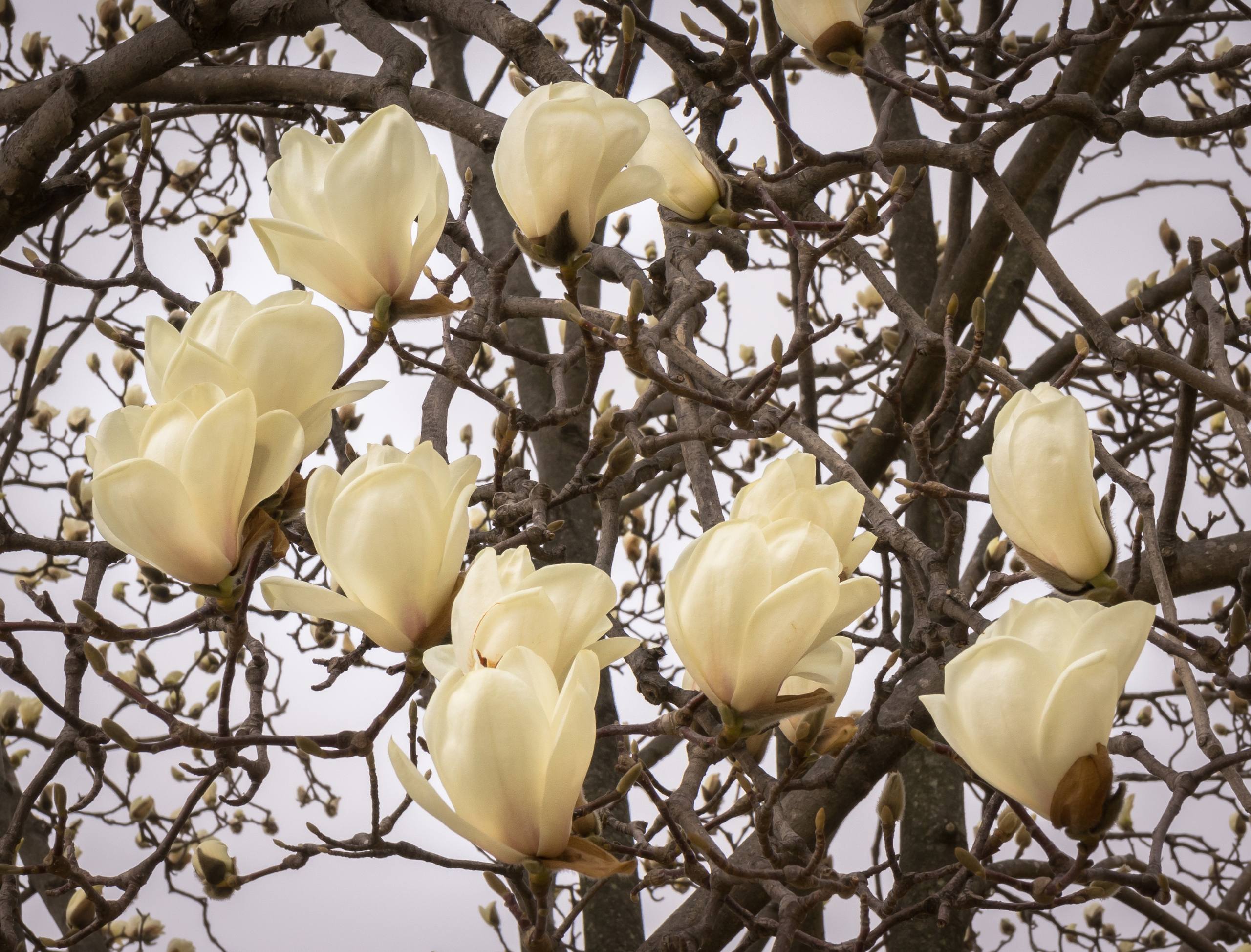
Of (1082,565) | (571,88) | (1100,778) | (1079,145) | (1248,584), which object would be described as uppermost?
(1079,145)

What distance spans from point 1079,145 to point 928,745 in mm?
2072

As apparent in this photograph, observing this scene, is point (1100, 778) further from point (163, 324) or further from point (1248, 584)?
point (1248, 584)

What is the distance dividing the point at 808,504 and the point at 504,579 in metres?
0.17

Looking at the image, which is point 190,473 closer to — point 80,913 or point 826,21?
point 826,21

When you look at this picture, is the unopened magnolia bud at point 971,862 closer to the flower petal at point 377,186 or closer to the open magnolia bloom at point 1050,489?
the open magnolia bloom at point 1050,489

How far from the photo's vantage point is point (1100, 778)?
0.45 m

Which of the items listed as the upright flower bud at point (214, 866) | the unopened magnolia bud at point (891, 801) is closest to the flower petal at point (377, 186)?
the unopened magnolia bud at point (891, 801)

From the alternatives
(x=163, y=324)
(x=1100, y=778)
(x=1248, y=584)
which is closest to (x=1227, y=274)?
(x=1248, y=584)

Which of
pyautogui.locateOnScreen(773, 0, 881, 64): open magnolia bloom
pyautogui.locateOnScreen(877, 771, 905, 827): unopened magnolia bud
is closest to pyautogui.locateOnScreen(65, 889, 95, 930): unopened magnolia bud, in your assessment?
pyautogui.locateOnScreen(877, 771, 905, 827): unopened magnolia bud

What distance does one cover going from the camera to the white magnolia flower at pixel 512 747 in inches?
14.8

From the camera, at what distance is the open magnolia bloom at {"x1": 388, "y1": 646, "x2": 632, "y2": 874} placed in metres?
0.38

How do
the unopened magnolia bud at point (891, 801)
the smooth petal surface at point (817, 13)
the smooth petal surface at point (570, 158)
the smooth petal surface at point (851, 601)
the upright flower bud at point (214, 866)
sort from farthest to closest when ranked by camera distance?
the upright flower bud at point (214, 866) → the smooth petal surface at point (817, 13) → the unopened magnolia bud at point (891, 801) → the smooth petal surface at point (570, 158) → the smooth petal surface at point (851, 601)

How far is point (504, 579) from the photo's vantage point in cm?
45

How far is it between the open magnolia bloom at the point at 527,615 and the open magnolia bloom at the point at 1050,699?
5.7 inches
